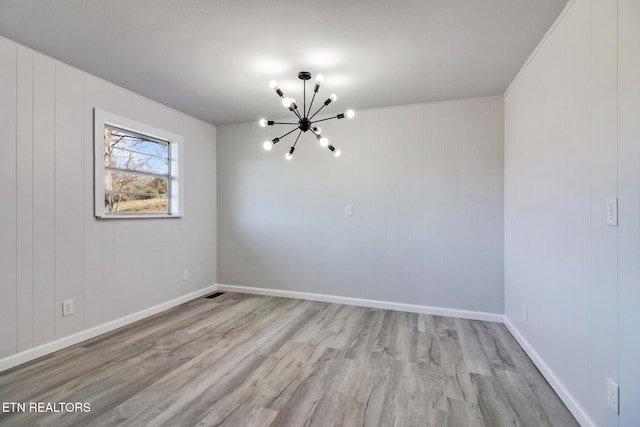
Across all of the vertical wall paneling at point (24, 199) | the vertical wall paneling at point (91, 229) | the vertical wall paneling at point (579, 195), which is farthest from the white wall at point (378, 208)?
the vertical wall paneling at point (24, 199)

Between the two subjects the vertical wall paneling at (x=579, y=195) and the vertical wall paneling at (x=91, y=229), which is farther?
the vertical wall paneling at (x=91, y=229)

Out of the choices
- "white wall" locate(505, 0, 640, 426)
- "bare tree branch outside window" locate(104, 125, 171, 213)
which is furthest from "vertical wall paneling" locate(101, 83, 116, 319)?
"white wall" locate(505, 0, 640, 426)

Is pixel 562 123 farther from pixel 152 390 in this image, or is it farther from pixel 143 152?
pixel 143 152

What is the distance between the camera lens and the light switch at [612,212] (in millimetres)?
1380

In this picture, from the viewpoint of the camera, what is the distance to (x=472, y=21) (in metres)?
1.97

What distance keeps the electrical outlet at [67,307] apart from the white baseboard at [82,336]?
0.21 metres

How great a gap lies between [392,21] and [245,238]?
3.31m

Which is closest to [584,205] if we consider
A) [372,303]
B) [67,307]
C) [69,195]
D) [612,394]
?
[612,394]

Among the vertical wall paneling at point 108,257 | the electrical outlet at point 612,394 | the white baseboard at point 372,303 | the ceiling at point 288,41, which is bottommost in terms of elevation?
the white baseboard at point 372,303

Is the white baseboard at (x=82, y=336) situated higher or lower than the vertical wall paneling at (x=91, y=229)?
lower

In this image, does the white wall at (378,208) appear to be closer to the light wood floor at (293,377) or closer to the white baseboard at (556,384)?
the light wood floor at (293,377)

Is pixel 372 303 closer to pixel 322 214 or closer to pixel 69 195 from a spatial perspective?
pixel 322 214

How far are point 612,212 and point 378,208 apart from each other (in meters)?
2.38

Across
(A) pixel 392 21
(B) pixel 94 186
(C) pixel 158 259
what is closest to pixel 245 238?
(C) pixel 158 259
